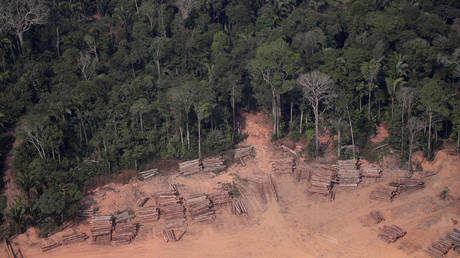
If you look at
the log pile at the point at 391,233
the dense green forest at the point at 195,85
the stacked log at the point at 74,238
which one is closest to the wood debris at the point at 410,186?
the dense green forest at the point at 195,85

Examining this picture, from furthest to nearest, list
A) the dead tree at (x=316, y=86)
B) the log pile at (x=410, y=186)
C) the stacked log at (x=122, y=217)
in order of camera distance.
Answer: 1. the dead tree at (x=316, y=86)
2. the log pile at (x=410, y=186)
3. the stacked log at (x=122, y=217)

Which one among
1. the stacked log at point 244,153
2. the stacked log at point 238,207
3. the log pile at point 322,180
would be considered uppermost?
the stacked log at point 244,153

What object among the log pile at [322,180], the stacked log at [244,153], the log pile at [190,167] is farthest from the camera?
the stacked log at [244,153]

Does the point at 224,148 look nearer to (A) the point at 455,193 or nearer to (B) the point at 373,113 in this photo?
(B) the point at 373,113

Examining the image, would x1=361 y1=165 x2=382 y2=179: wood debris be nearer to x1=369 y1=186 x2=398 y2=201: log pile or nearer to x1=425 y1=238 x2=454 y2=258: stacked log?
x1=369 y1=186 x2=398 y2=201: log pile

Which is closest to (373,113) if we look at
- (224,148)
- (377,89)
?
(377,89)

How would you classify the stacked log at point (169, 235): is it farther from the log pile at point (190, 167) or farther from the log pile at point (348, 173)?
the log pile at point (348, 173)

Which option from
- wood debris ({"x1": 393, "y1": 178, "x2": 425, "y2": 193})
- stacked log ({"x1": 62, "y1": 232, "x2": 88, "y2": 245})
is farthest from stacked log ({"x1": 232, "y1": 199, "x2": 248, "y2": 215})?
wood debris ({"x1": 393, "y1": 178, "x2": 425, "y2": 193})
